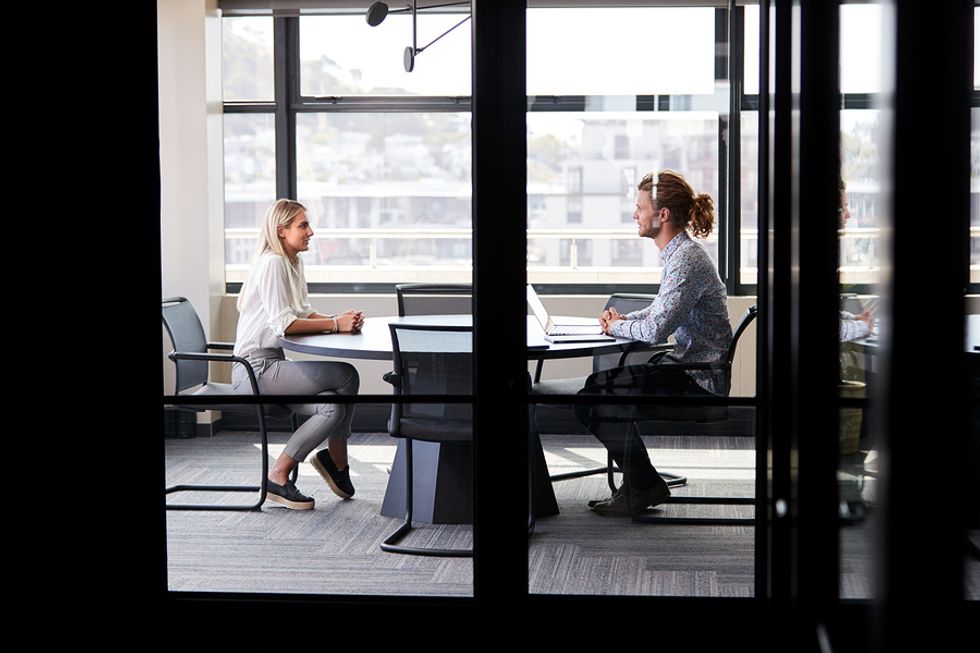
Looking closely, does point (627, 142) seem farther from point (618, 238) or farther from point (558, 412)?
point (558, 412)

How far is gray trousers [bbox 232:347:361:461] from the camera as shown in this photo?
2.45 m

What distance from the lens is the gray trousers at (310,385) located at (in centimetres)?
245

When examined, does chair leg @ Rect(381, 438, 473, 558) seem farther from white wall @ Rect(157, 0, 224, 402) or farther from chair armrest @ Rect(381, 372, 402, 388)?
white wall @ Rect(157, 0, 224, 402)

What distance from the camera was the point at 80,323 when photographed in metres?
2.22

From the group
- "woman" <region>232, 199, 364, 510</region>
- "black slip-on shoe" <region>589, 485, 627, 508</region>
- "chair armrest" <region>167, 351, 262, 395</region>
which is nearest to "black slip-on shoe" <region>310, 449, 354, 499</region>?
"woman" <region>232, 199, 364, 510</region>

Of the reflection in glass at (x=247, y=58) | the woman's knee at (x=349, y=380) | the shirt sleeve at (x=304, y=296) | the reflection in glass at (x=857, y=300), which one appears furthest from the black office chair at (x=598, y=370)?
the reflection in glass at (x=247, y=58)

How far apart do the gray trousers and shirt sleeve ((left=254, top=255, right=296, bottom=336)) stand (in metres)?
0.07

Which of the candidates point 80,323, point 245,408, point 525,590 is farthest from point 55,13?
point 525,590

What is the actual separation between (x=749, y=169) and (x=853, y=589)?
3.43ft

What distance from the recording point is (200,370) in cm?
245

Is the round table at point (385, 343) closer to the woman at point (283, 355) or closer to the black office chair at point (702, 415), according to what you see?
the woman at point (283, 355)

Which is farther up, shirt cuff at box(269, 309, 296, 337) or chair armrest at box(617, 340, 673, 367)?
shirt cuff at box(269, 309, 296, 337)

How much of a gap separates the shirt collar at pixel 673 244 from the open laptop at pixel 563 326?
0.65 feet

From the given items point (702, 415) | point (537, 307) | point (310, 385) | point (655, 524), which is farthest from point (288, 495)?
point (702, 415)
